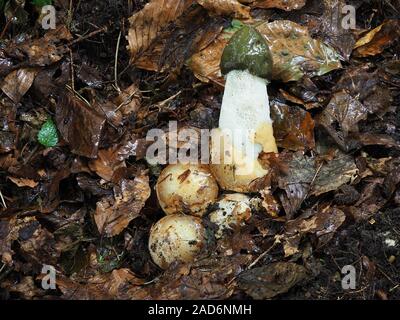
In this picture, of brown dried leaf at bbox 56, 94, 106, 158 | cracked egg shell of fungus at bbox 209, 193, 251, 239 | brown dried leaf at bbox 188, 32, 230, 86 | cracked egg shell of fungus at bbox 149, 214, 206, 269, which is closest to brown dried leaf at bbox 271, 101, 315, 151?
brown dried leaf at bbox 188, 32, 230, 86

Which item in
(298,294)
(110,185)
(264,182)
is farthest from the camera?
(110,185)

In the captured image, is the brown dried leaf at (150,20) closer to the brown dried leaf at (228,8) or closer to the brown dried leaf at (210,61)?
the brown dried leaf at (228,8)

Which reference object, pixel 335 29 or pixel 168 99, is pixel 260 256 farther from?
pixel 335 29

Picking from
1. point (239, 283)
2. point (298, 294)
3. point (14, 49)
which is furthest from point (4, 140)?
point (298, 294)

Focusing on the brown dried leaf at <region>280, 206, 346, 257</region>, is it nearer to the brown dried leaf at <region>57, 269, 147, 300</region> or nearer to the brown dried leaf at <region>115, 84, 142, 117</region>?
the brown dried leaf at <region>57, 269, 147, 300</region>

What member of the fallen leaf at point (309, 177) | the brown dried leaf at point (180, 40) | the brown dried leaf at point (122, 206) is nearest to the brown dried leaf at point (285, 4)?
the brown dried leaf at point (180, 40)

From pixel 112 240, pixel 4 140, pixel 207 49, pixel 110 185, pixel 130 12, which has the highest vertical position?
pixel 130 12

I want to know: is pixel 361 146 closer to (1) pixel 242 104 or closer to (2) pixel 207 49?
(1) pixel 242 104
